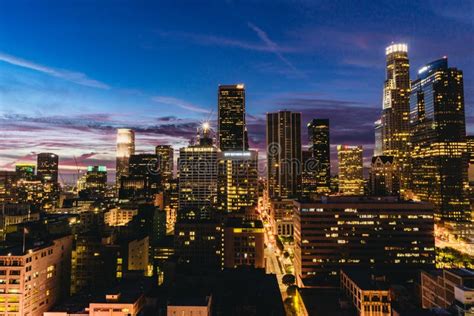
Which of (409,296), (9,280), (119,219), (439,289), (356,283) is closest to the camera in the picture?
(9,280)

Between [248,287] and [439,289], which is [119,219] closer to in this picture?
[248,287]

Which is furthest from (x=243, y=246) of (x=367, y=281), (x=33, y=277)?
(x=33, y=277)

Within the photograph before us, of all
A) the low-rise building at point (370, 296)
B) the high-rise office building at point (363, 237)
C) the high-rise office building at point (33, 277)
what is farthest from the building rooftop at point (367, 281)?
the high-rise office building at point (33, 277)

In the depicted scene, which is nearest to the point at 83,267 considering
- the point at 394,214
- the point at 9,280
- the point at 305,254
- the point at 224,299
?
the point at 9,280

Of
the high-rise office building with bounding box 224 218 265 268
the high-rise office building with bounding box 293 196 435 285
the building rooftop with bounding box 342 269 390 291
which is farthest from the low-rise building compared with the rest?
the high-rise office building with bounding box 224 218 265 268

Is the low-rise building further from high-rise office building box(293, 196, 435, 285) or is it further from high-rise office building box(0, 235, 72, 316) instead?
high-rise office building box(0, 235, 72, 316)

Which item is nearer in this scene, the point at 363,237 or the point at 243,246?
the point at 243,246

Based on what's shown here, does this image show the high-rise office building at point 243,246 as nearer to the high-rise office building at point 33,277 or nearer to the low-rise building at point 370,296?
the low-rise building at point 370,296

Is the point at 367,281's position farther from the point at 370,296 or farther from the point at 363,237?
the point at 363,237

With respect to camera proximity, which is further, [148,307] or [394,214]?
[394,214]
